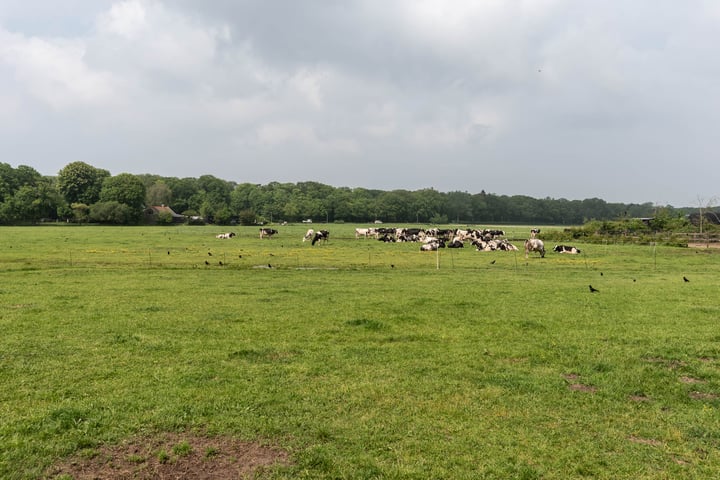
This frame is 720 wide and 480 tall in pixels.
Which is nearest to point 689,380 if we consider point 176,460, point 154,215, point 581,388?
point 581,388

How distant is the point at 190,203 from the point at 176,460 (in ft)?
510

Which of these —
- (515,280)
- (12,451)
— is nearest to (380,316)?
(12,451)

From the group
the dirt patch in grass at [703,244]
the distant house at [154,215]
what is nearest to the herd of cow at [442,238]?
the dirt patch in grass at [703,244]

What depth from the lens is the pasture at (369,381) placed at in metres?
5.58

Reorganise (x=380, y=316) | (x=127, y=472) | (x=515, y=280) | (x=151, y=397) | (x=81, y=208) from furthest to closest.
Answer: (x=81, y=208) → (x=515, y=280) → (x=380, y=316) → (x=151, y=397) → (x=127, y=472)

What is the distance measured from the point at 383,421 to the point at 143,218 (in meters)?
119

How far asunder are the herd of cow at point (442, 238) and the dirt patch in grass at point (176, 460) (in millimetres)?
33478

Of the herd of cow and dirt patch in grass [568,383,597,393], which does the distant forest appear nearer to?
the herd of cow

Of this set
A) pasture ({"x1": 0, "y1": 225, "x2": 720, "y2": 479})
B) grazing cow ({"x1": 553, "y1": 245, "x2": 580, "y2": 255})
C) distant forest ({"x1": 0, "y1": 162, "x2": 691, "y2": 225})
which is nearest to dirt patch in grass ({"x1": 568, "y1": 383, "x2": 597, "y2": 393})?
pasture ({"x1": 0, "y1": 225, "x2": 720, "y2": 479})

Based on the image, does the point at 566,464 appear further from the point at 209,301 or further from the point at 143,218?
the point at 143,218

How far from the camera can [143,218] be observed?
368ft

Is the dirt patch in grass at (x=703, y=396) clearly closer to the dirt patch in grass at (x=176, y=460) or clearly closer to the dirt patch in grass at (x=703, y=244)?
the dirt patch in grass at (x=176, y=460)

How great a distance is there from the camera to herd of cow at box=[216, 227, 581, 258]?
40.8 metres

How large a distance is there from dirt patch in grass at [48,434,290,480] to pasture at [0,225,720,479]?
38mm
